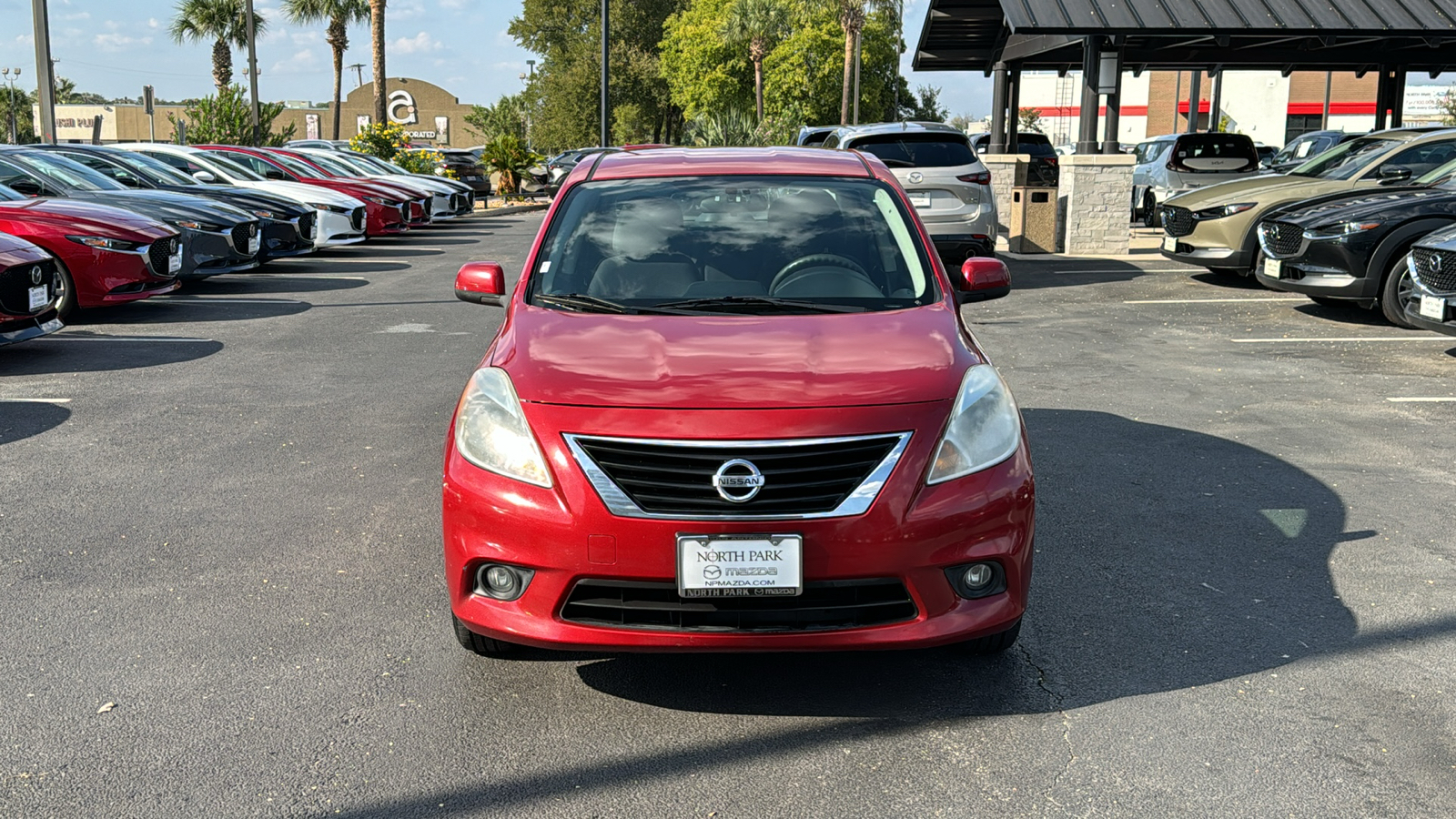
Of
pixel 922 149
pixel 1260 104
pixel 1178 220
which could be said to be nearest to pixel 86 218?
pixel 922 149

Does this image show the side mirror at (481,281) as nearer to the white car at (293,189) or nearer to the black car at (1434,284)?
the black car at (1434,284)

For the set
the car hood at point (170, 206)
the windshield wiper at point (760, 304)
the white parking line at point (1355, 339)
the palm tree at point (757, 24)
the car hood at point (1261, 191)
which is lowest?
the white parking line at point (1355, 339)

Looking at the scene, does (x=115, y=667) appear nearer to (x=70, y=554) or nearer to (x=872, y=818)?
(x=70, y=554)

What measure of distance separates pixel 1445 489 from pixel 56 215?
10741 mm

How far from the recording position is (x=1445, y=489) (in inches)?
243

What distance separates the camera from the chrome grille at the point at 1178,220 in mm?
14461

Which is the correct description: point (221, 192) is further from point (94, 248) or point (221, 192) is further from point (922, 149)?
point (922, 149)

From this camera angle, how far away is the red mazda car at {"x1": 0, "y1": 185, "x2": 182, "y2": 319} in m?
11.1

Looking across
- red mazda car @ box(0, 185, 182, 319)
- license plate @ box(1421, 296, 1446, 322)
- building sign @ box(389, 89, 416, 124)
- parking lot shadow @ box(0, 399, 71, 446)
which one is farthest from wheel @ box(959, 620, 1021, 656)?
building sign @ box(389, 89, 416, 124)

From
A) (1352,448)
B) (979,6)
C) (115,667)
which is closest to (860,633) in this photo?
(115,667)

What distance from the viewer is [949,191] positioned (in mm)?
14766

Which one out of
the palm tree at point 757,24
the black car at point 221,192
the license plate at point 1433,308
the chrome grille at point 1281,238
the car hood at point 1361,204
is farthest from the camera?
the palm tree at point 757,24

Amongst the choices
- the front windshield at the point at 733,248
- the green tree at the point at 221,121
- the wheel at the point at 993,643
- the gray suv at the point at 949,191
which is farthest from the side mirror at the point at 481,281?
the green tree at the point at 221,121

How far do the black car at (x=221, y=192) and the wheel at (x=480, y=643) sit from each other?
39.8 ft
